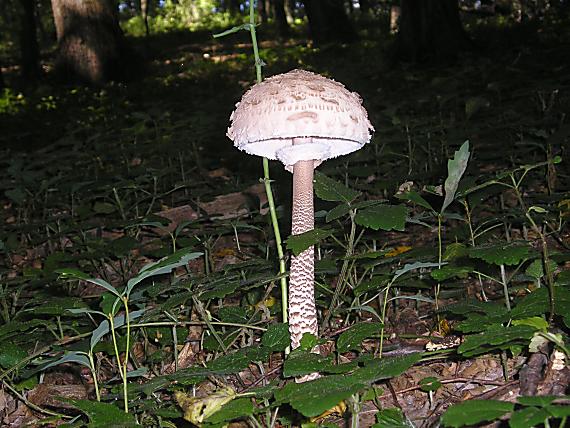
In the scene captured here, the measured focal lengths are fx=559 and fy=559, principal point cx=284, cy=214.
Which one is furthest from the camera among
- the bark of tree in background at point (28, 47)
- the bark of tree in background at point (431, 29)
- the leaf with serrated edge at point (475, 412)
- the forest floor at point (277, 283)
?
the bark of tree in background at point (28, 47)

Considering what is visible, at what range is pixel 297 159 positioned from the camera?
241 centimetres

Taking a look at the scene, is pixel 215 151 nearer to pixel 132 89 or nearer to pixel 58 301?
pixel 58 301

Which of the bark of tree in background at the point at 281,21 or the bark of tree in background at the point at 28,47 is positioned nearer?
the bark of tree in background at the point at 28,47

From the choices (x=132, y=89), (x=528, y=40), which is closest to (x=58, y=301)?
(x=132, y=89)

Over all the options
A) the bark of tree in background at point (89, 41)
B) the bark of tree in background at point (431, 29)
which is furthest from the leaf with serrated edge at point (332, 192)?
the bark of tree in background at point (89, 41)

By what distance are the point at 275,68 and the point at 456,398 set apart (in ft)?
44.6

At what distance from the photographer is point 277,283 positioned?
3.18 m

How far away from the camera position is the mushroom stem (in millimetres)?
2252

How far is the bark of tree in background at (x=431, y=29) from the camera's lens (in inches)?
422

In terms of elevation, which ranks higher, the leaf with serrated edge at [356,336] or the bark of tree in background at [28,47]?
the bark of tree in background at [28,47]

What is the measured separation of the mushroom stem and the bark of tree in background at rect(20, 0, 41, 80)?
14150 mm

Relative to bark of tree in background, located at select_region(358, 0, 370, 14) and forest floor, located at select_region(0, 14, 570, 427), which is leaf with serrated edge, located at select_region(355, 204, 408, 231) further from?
bark of tree in background, located at select_region(358, 0, 370, 14)

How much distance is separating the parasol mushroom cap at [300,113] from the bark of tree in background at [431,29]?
30.7 ft

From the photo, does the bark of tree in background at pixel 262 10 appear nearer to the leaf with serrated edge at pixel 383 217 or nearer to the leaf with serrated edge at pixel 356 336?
the leaf with serrated edge at pixel 383 217
